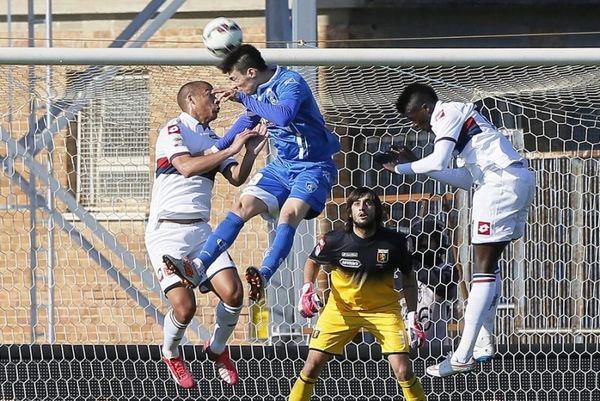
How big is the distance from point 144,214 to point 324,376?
2705 mm

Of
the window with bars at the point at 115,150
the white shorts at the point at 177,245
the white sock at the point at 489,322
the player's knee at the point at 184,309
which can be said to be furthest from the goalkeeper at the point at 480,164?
the window with bars at the point at 115,150

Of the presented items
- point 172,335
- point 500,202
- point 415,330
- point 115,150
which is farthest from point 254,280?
point 115,150

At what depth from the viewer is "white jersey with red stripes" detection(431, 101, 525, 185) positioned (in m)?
8.45

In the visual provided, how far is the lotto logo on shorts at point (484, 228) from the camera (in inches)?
335

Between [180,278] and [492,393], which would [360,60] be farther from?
[492,393]

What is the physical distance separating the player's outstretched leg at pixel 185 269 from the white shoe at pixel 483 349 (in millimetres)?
1673

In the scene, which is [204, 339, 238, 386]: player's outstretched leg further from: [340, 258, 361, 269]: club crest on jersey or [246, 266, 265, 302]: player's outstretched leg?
[246, 266, 265, 302]: player's outstretched leg

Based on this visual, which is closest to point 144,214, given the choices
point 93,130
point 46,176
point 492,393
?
point 93,130

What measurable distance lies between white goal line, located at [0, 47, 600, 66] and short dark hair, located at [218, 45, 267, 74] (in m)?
0.53

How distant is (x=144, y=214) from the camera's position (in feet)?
40.9

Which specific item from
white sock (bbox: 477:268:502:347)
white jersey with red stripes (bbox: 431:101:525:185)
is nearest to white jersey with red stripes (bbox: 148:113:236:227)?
white jersey with red stripes (bbox: 431:101:525:185)

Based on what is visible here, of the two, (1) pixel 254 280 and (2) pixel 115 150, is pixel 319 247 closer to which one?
(1) pixel 254 280

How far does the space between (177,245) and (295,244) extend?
1.61 m

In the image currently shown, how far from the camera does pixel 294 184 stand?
8.48 metres
